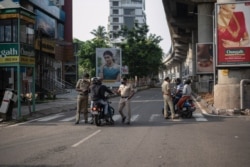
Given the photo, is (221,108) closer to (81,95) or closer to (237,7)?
(237,7)

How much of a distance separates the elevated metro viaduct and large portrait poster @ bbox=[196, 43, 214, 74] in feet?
1.32

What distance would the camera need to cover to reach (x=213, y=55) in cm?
2744

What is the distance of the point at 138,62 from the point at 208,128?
54329mm

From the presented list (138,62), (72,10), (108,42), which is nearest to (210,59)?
(138,62)

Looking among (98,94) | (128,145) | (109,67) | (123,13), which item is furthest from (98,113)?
(123,13)

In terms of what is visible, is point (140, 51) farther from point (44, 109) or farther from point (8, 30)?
point (8, 30)

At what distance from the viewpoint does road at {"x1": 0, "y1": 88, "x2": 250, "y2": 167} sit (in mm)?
8414

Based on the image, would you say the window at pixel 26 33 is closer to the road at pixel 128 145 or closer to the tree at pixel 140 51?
the road at pixel 128 145

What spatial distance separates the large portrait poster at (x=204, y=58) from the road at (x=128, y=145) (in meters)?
29.9

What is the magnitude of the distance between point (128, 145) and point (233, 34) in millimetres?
12522

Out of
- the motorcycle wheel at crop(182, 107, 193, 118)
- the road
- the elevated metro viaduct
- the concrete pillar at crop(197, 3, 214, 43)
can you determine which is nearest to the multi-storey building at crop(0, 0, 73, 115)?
the road

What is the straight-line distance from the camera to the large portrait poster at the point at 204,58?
44.4 m

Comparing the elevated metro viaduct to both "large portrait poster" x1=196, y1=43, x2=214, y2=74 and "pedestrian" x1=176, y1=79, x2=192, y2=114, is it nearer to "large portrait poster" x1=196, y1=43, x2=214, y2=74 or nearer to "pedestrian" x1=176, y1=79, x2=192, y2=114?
"large portrait poster" x1=196, y1=43, x2=214, y2=74

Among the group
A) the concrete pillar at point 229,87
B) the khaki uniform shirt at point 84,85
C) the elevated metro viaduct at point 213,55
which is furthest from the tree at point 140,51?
the khaki uniform shirt at point 84,85
